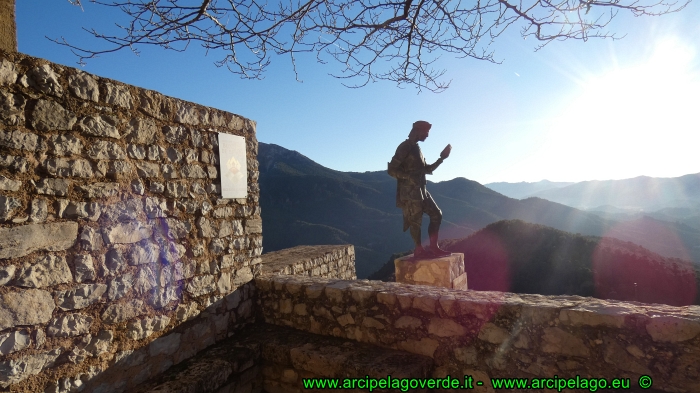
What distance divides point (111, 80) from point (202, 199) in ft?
3.44

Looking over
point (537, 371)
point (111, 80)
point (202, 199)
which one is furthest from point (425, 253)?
point (111, 80)

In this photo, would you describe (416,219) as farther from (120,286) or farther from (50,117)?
(50,117)

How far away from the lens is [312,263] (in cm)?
546

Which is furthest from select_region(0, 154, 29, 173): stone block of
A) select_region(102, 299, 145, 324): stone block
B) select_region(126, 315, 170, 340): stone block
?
select_region(126, 315, 170, 340): stone block

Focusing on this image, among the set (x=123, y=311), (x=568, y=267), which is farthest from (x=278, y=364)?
(x=568, y=267)

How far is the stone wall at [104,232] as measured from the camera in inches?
73.1

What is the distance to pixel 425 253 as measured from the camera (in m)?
5.00

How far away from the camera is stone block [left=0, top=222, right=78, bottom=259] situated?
5.87ft

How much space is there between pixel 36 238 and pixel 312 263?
3.80m

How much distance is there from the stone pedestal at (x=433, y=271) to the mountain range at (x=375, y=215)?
2333 centimetres

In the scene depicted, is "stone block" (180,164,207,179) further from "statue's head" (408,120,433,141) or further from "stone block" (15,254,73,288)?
"statue's head" (408,120,433,141)

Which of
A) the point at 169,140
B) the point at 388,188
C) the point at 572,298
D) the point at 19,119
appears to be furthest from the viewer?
the point at 388,188

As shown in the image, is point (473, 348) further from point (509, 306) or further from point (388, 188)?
point (388, 188)

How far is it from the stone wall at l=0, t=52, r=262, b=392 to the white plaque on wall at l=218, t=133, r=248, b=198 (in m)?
0.07
